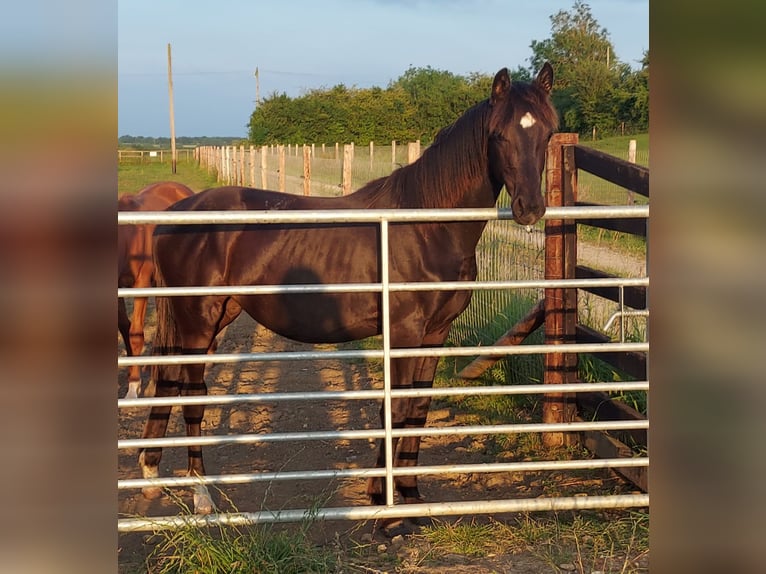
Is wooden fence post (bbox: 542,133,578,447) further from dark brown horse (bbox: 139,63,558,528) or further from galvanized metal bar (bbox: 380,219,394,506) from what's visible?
galvanized metal bar (bbox: 380,219,394,506)

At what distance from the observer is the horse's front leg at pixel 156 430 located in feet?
12.6

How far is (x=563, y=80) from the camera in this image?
2816cm

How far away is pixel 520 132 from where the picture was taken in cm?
316

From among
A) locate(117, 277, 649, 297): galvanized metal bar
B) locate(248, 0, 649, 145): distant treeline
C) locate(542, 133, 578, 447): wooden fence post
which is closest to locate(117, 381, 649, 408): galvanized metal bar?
locate(117, 277, 649, 297): galvanized metal bar

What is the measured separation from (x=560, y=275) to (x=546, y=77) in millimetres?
1180

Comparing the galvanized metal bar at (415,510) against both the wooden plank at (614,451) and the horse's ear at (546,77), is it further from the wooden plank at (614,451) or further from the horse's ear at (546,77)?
the horse's ear at (546,77)

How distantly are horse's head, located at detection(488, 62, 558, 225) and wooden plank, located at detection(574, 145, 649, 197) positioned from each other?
0.51 metres
